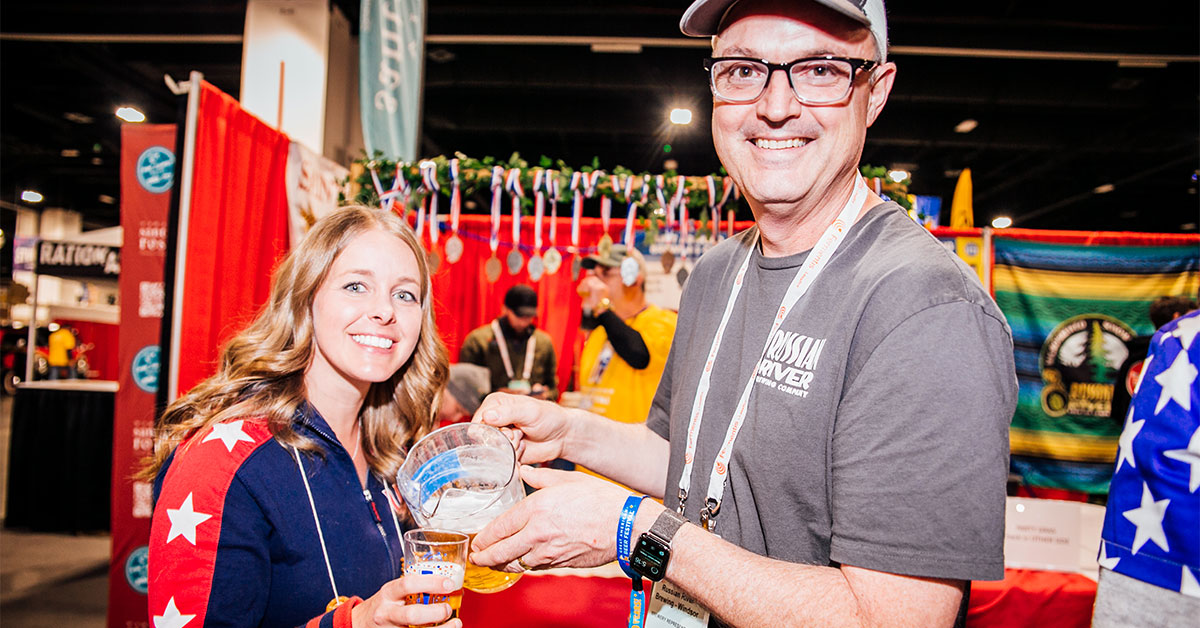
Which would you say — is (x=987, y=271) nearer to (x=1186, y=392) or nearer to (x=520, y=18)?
(x=1186, y=392)

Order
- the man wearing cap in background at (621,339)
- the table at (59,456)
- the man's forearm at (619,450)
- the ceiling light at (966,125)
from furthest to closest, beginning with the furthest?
the ceiling light at (966,125) < the table at (59,456) < the man wearing cap in background at (621,339) < the man's forearm at (619,450)

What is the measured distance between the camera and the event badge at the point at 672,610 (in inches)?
45.3

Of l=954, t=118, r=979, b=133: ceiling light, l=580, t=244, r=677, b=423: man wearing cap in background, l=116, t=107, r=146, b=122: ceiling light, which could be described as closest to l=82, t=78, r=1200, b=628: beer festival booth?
l=580, t=244, r=677, b=423: man wearing cap in background

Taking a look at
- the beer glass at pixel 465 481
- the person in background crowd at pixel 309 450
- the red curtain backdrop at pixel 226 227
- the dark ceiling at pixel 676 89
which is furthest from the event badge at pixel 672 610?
the dark ceiling at pixel 676 89

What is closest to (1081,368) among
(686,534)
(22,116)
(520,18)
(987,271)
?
(987,271)

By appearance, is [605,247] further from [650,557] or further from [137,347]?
[650,557]

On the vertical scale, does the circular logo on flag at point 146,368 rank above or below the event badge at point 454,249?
below

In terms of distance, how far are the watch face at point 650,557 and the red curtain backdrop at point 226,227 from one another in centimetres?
250

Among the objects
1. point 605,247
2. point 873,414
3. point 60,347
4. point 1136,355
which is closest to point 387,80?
point 605,247

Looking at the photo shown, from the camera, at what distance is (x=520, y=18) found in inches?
260

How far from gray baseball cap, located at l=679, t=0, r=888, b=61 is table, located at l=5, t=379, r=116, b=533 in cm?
652

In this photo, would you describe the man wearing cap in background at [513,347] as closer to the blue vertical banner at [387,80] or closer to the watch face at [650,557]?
the blue vertical banner at [387,80]

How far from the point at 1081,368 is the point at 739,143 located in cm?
480

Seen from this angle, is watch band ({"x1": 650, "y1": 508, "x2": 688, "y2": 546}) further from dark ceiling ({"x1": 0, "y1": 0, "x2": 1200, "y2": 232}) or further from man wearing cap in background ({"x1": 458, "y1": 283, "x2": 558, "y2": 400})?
dark ceiling ({"x1": 0, "y1": 0, "x2": 1200, "y2": 232})
